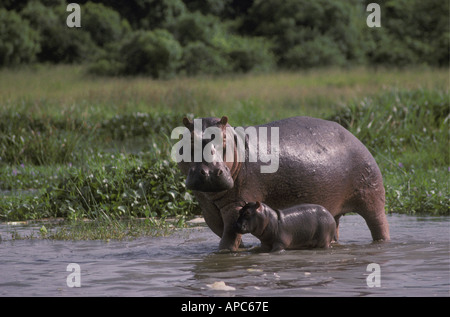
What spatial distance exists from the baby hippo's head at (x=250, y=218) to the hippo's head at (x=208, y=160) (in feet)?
1.04

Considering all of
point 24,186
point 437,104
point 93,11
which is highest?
point 93,11

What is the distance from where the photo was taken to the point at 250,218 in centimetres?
544

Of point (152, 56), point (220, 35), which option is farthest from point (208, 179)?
point (220, 35)

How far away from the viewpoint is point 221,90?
2047 centimetres

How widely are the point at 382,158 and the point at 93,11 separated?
20232 millimetres

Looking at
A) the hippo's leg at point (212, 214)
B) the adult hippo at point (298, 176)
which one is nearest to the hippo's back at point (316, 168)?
the adult hippo at point (298, 176)

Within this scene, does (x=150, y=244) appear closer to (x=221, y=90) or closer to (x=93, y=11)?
(x=221, y=90)

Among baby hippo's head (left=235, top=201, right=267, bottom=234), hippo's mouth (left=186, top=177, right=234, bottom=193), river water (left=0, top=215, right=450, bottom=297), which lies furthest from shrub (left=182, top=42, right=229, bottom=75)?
hippo's mouth (left=186, top=177, right=234, bottom=193)

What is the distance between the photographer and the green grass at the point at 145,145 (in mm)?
8273

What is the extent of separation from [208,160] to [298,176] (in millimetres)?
893

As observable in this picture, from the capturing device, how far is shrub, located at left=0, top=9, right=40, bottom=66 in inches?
1056

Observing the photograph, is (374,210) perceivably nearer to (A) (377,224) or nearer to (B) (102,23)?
(A) (377,224)

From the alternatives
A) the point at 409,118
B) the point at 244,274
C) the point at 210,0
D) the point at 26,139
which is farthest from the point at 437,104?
the point at 210,0

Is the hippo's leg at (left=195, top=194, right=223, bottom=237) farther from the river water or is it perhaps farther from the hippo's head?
the hippo's head
